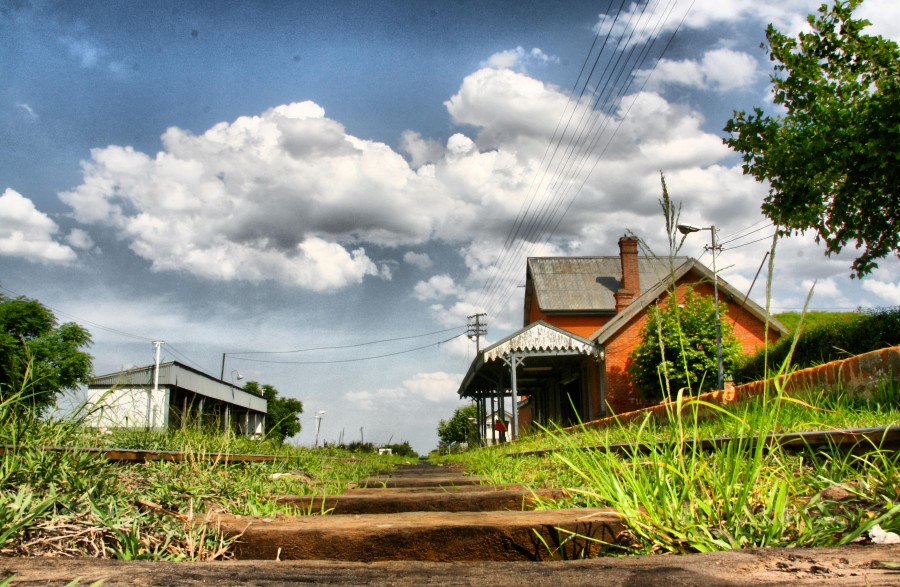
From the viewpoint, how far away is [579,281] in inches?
1358

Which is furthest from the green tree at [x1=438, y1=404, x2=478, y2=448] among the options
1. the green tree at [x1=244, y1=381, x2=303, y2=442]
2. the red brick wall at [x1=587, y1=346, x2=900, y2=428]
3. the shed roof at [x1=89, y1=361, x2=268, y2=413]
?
the red brick wall at [x1=587, y1=346, x2=900, y2=428]

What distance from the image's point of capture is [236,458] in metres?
3.99

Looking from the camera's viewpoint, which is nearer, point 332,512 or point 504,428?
point 332,512

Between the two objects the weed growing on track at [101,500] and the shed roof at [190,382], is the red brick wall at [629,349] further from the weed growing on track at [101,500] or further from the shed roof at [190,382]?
the weed growing on track at [101,500]

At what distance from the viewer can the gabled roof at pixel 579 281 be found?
33188mm

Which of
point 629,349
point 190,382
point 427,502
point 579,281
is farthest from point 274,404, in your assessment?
point 427,502

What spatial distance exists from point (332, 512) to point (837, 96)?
1778 cm

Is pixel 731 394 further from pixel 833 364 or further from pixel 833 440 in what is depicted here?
pixel 833 440

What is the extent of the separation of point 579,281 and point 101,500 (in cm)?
3339

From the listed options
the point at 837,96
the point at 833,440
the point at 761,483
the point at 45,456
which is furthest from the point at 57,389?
the point at 837,96

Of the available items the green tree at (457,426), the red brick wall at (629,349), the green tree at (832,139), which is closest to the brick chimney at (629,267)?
the red brick wall at (629,349)

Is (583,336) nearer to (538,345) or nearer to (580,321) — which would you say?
(580,321)

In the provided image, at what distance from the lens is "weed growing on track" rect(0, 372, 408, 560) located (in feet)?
5.76

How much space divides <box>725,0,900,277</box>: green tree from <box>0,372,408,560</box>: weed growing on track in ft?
48.5
